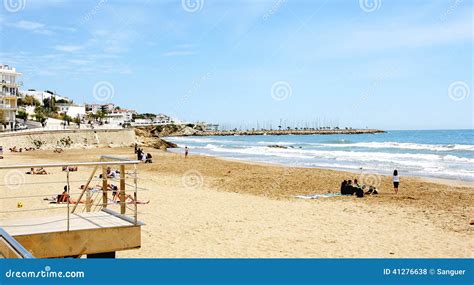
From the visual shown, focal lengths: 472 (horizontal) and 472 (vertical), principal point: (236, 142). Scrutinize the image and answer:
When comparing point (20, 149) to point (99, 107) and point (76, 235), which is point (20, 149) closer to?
point (76, 235)

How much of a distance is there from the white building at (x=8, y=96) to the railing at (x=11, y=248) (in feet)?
179

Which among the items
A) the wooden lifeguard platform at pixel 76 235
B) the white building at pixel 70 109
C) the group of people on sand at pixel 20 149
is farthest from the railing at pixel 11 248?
the white building at pixel 70 109

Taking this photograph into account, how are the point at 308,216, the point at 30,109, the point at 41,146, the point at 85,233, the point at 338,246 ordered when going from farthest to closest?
the point at 30,109, the point at 41,146, the point at 308,216, the point at 338,246, the point at 85,233

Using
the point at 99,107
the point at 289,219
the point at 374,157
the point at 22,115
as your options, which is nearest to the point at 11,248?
the point at 289,219

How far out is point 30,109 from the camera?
9081cm

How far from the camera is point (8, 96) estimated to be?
2249 inches

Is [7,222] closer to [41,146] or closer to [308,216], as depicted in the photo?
[308,216]

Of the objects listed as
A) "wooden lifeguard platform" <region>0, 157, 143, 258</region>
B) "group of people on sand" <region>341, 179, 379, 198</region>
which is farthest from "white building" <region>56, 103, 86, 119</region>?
"wooden lifeguard platform" <region>0, 157, 143, 258</region>

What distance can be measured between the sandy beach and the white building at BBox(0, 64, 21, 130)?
39.3m

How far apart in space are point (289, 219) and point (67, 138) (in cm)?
4737

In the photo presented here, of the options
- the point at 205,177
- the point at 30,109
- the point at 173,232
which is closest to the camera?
the point at 173,232

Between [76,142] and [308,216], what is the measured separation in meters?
47.8

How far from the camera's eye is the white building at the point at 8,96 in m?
55.7
